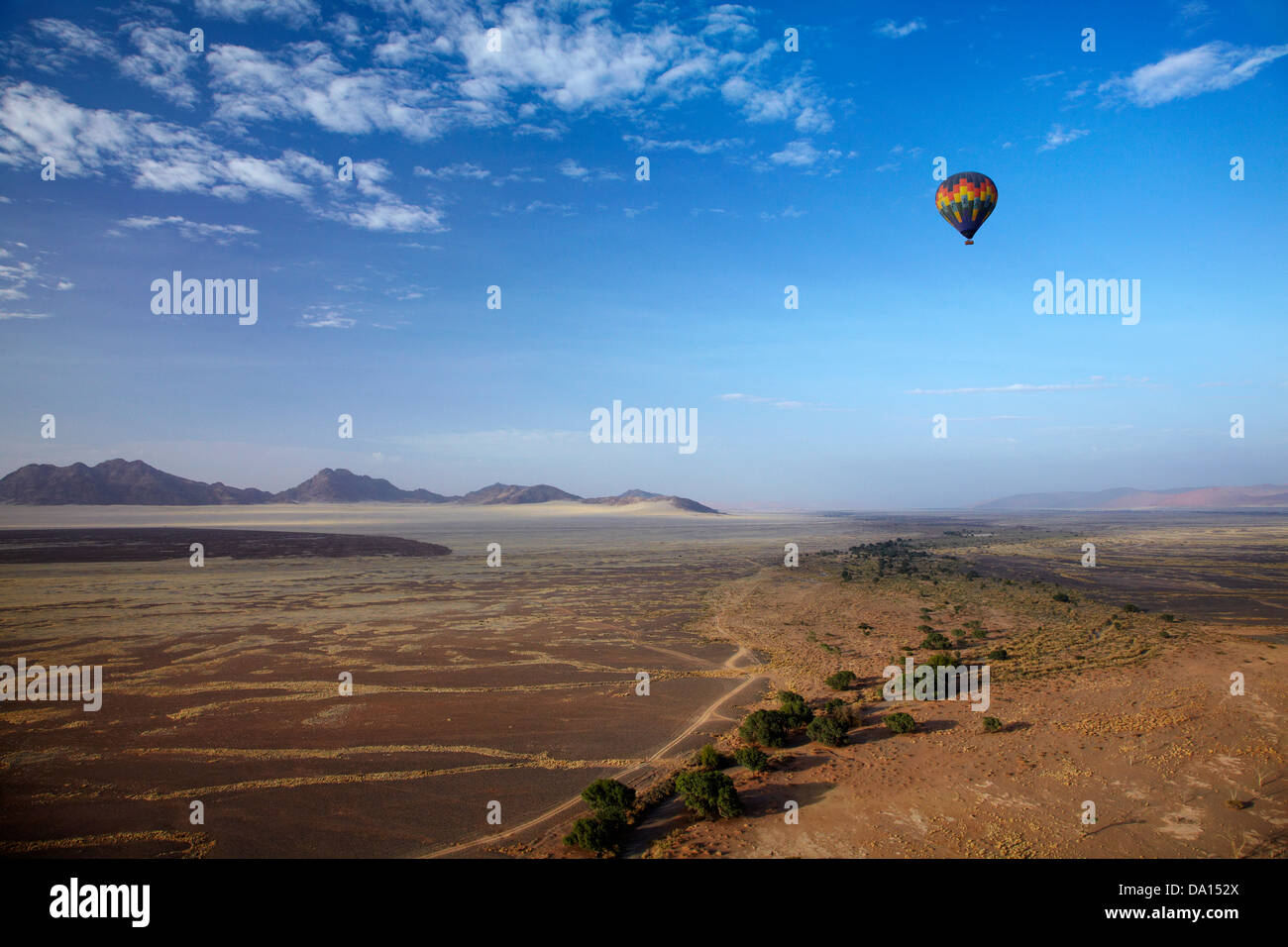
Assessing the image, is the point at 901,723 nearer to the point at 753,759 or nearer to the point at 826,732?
the point at 826,732

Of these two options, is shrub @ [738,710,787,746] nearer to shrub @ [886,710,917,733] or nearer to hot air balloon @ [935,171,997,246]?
shrub @ [886,710,917,733]

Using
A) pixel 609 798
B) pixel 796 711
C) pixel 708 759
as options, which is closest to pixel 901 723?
pixel 796 711

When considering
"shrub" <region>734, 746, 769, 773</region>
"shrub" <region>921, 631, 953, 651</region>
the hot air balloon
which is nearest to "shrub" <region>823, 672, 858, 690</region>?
"shrub" <region>921, 631, 953, 651</region>

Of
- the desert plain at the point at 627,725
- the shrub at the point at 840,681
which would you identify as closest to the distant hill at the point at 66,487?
the desert plain at the point at 627,725

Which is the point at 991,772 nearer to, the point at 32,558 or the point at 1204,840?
the point at 1204,840

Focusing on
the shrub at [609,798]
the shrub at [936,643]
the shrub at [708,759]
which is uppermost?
the shrub at [609,798]

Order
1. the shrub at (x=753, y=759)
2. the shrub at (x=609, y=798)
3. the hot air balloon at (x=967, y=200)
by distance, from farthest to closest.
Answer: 1. the hot air balloon at (x=967, y=200)
2. the shrub at (x=753, y=759)
3. the shrub at (x=609, y=798)

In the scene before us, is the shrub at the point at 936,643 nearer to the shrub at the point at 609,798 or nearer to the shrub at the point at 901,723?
the shrub at the point at 901,723
